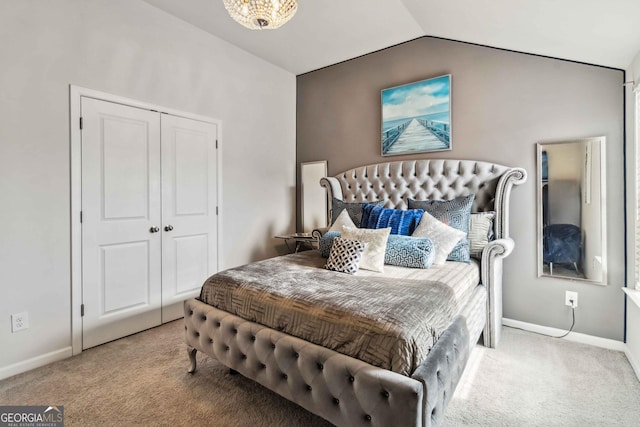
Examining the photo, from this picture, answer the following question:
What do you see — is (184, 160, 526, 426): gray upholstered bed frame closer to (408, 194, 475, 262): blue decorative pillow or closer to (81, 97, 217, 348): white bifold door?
(408, 194, 475, 262): blue decorative pillow

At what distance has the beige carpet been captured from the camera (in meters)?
1.71

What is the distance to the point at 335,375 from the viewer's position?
140cm

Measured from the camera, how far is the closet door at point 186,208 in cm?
310

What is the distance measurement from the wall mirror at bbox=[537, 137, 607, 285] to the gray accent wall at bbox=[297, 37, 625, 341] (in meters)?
0.06

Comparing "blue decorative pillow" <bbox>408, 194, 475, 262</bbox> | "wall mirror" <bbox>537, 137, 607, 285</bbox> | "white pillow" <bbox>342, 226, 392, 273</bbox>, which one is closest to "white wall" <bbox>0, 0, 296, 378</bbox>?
"white pillow" <bbox>342, 226, 392, 273</bbox>

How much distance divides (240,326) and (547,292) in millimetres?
2740

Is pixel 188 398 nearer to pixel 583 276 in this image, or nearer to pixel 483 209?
pixel 483 209

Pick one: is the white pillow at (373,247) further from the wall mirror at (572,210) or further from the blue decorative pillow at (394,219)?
the wall mirror at (572,210)

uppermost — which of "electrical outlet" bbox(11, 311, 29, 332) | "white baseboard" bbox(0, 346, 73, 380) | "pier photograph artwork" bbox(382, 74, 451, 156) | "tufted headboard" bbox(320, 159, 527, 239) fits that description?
"pier photograph artwork" bbox(382, 74, 451, 156)

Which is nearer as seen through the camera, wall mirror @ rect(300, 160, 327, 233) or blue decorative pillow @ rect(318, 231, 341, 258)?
blue decorative pillow @ rect(318, 231, 341, 258)

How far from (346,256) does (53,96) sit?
257cm

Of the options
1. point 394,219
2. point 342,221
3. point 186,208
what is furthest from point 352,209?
point 186,208

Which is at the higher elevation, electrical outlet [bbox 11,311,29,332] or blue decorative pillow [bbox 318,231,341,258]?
blue decorative pillow [bbox 318,231,341,258]

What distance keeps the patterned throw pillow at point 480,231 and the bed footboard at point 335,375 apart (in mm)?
1146
